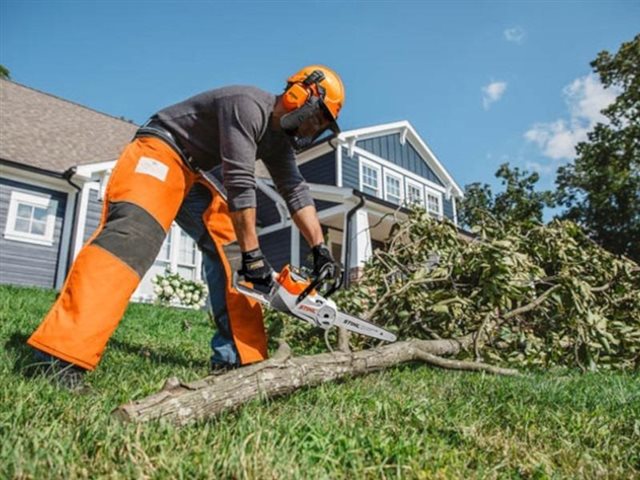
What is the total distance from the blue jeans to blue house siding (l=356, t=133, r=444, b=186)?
13231 mm

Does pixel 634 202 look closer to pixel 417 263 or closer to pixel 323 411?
pixel 417 263

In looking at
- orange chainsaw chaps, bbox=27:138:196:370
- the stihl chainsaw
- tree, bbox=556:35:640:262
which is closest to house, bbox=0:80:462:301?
the stihl chainsaw

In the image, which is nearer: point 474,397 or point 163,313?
point 474,397

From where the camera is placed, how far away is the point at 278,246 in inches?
588

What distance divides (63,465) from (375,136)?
16.1 metres

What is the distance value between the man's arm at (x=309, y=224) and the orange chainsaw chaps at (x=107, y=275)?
85cm

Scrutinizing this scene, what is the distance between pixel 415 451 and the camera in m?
1.53

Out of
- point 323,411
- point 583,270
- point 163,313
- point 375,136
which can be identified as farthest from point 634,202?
point 323,411

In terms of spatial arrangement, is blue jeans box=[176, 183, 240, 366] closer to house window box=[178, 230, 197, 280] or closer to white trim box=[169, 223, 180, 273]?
white trim box=[169, 223, 180, 273]

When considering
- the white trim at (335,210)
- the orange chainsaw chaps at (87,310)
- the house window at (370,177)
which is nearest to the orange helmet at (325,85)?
the orange chainsaw chaps at (87,310)

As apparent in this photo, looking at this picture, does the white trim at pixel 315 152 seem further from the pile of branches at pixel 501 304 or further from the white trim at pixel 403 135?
the pile of branches at pixel 501 304

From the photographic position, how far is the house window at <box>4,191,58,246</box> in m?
11.2

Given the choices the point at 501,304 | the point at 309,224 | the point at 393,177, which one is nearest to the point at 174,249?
the point at 393,177

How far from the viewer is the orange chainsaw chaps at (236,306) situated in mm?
2891
